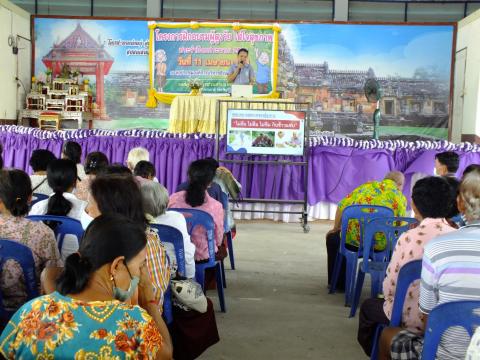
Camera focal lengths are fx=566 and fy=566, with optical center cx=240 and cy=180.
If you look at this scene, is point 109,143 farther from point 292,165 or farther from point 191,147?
point 292,165

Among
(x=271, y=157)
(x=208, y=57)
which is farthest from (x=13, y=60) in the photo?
(x=271, y=157)

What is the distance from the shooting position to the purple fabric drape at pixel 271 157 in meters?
6.50

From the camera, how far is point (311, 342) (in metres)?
3.01

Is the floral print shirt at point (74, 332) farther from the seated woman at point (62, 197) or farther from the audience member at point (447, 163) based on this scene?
the audience member at point (447, 163)

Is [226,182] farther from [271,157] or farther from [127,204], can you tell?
[127,204]

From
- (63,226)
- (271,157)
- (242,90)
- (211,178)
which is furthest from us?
(242,90)

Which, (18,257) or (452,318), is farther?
(18,257)

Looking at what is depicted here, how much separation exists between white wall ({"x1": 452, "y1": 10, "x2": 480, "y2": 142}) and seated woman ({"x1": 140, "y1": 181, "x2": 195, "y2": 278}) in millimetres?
8754

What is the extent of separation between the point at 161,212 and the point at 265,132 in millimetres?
3883

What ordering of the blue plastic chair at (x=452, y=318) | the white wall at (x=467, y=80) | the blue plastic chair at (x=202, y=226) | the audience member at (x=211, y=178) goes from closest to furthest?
the blue plastic chair at (x=452, y=318)
the blue plastic chair at (x=202, y=226)
the audience member at (x=211, y=178)
the white wall at (x=467, y=80)

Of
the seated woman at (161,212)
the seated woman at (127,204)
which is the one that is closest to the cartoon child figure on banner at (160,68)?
the seated woman at (161,212)

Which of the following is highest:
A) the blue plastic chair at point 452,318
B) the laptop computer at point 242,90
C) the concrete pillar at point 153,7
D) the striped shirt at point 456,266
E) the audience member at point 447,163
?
the concrete pillar at point 153,7

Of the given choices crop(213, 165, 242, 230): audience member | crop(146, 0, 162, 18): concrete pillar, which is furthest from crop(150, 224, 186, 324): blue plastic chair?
crop(146, 0, 162, 18): concrete pillar

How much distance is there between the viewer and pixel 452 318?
1.54m
